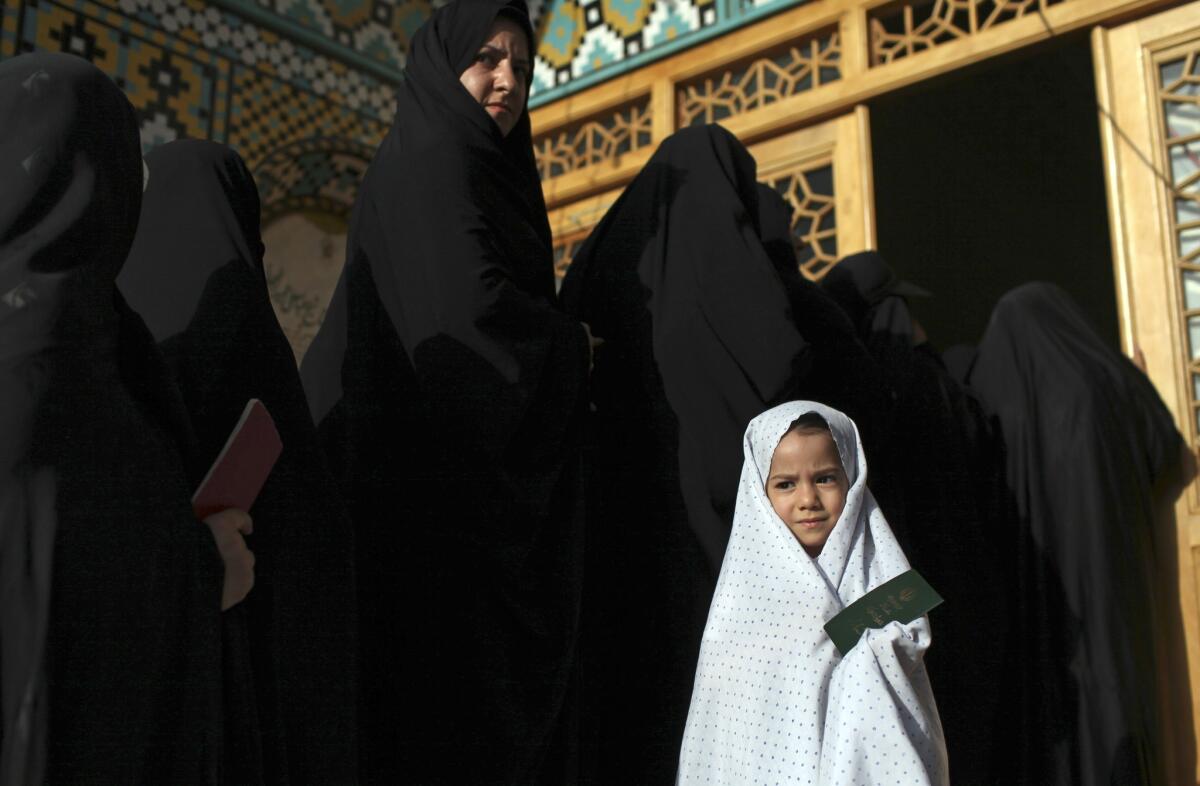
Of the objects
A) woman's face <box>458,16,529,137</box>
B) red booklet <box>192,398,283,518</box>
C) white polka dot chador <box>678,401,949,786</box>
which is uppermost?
woman's face <box>458,16,529,137</box>

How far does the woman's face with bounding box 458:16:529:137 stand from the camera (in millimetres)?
2014

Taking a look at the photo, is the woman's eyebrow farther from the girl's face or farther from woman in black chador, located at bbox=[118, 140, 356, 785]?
the girl's face

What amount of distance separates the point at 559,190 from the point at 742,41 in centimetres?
73

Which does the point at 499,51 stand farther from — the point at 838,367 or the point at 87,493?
the point at 87,493

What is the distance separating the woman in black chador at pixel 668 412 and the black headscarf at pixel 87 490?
94cm

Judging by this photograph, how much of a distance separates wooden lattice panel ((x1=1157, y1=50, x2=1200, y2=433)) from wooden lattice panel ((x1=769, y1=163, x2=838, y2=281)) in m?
0.83

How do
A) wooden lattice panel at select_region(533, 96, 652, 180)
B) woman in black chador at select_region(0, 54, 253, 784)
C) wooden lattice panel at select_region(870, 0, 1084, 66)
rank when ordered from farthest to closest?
1. wooden lattice panel at select_region(533, 96, 652, 180)
2. wooden lattice panel at select_region(870, 0, 1084, 66)
3. woman in black chador at select_region(0, 54, 253, 784)

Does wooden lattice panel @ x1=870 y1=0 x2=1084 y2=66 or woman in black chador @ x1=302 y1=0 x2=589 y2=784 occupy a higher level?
wooden lattice panel @ x1=870 y1=0 x2=1084 y2=66

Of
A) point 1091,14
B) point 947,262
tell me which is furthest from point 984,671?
point 947,262

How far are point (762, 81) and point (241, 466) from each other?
2.56 m

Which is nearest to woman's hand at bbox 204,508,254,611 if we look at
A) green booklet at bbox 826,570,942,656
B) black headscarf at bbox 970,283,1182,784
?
green booklet at bbox 826,570,942,656

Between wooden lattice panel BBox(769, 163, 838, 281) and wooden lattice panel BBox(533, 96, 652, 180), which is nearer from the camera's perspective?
wooden lattice panel BBox(769, 163, 838, 281)

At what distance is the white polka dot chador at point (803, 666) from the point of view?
4.58 feet

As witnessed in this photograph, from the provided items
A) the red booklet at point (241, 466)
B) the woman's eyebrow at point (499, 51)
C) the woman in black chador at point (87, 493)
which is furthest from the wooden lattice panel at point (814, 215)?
the woman in black chador at point (87, 493)
